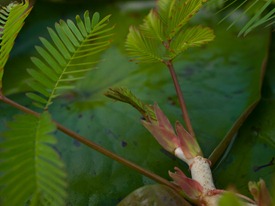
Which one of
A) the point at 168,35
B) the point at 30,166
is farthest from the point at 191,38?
the point at 30,166

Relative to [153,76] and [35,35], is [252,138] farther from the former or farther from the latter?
[35,35]

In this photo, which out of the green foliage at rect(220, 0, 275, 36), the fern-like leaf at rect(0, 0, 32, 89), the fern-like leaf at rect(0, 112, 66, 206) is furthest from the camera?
the green foliage at rect(220, 0, 275, 36)

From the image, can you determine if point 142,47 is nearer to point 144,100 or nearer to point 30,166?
point 144,100

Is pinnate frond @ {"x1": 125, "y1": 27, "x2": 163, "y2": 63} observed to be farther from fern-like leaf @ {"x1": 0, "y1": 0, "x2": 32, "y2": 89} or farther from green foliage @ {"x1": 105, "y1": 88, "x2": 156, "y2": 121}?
fern-like leaf @ {"x1": 0, "y1": 0, "x2": 32, "y2": 89}

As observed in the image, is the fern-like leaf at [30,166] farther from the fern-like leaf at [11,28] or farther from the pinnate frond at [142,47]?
the pinnate frond at [142,47]

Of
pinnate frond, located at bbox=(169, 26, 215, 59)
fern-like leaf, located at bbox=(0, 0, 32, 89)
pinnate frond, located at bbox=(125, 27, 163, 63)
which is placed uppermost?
fern-like leaf, located at bbox=(0, 0, 32, 89)

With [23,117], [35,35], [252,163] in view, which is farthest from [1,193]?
[35,35]

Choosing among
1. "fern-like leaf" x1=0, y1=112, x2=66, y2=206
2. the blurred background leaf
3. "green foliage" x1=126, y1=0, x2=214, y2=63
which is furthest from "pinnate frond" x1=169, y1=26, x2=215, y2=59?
"fern-like leaf" x1=0, y1=112, x2=66, y2=206
